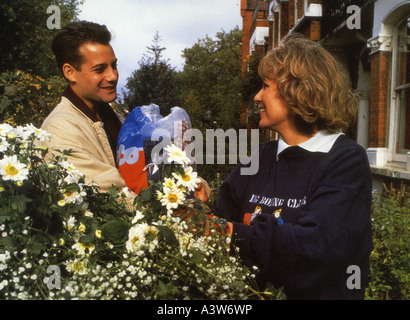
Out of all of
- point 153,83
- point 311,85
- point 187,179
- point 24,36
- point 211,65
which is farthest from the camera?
point 211,65

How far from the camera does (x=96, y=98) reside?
7.16 feet

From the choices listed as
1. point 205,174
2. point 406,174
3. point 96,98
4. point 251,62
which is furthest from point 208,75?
point 96,98

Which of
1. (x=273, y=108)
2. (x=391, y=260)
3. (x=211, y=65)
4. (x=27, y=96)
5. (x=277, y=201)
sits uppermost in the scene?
(x=211, y=65)

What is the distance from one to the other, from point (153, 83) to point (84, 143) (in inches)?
245

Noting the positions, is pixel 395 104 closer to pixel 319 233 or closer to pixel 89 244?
pixel 319 233

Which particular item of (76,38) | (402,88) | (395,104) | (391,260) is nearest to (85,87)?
(76,38)

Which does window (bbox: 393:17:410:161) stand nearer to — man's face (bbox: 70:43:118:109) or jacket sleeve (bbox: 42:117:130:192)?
man's face (bbox: 70:43:118:109)

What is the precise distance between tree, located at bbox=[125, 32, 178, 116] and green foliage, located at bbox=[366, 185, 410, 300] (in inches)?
193

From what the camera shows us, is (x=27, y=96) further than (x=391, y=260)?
Yes

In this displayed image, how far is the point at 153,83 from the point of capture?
8.05 metres

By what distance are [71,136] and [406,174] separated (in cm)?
469

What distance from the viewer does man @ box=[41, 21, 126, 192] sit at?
1.99m

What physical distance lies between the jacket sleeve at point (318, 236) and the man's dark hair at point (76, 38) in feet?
3.77
